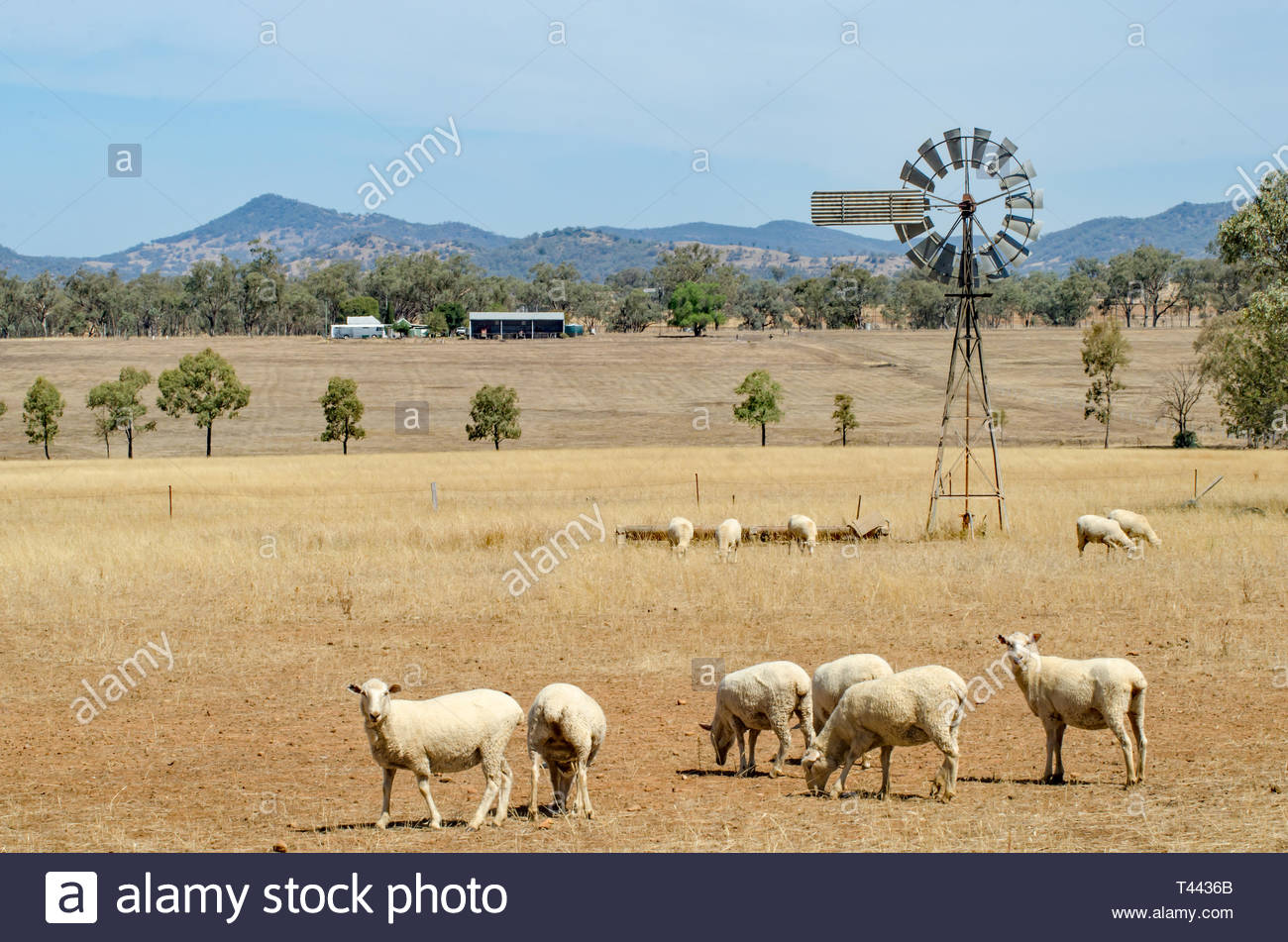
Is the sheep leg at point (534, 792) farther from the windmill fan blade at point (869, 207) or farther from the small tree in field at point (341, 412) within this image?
the small tree in field at point (341, 412)

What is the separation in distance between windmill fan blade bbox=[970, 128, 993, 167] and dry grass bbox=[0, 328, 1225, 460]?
61097 mm

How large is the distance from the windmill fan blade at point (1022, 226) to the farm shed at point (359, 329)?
6301 inches

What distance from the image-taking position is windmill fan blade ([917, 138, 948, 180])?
103 feet

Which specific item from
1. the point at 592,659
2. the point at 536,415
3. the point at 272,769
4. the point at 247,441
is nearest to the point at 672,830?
the point at 272,769

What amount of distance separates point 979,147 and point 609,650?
1849 cm

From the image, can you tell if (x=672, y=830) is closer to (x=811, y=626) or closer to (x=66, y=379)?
(x=811, y=626)

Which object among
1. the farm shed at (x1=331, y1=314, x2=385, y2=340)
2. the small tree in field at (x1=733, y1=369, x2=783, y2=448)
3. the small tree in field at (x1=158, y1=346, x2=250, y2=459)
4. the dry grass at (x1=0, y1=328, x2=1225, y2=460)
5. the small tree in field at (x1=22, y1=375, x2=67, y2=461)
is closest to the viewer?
the small tree in field at (x1=22, y1=375, x2=67, y2=461)

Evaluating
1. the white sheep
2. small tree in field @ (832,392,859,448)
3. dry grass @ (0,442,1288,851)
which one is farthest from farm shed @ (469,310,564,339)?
the white sheep

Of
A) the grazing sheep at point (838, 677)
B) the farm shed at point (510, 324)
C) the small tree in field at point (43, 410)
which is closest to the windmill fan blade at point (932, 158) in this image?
the grazing sheep at point (838, 677)

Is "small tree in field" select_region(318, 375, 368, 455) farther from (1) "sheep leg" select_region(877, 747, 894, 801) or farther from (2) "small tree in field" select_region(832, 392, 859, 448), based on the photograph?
(1) "sheep leg" select_region(877, 747, 894, 801)

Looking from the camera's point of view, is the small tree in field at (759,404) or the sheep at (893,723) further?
the small tree in field at (759,404)

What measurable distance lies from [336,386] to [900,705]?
80.1 m

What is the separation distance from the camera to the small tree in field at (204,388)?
90812 mm

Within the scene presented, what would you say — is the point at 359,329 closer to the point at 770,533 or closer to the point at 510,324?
the point at 510,324
